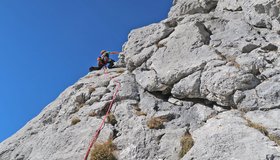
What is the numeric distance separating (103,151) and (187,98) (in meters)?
5.14

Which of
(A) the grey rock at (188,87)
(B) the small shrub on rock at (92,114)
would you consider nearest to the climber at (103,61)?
(B) the small shrub on rock at (92,114)

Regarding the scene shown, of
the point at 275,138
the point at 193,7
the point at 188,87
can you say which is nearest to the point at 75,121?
the point at 188,87

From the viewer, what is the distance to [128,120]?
16.0 meters

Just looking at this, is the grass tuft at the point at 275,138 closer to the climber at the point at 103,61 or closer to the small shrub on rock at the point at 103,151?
the small shrub on rock at the point at 103,151

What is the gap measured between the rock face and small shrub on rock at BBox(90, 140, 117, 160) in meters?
0.31

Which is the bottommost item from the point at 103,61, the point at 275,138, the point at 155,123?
the point at 275,138

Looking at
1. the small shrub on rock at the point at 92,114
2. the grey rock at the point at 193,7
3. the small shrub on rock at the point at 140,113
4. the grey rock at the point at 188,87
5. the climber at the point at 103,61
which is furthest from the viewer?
the climber at the point at 103,61

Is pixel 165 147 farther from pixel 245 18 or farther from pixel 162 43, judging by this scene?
pixel 245 18

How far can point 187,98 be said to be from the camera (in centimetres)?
1608

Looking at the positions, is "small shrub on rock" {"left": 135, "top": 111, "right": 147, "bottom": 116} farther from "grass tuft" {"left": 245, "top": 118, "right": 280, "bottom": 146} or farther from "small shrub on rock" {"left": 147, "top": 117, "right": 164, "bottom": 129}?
"grass tuft" {"left": 245, "top": 118, "right": 280, "bottom": 146}

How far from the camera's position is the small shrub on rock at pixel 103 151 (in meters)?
13.8

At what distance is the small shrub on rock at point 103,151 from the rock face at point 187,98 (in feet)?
1.02

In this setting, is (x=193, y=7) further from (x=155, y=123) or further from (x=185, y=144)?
(x=185, y=144)

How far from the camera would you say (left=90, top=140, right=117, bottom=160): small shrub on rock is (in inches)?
545
